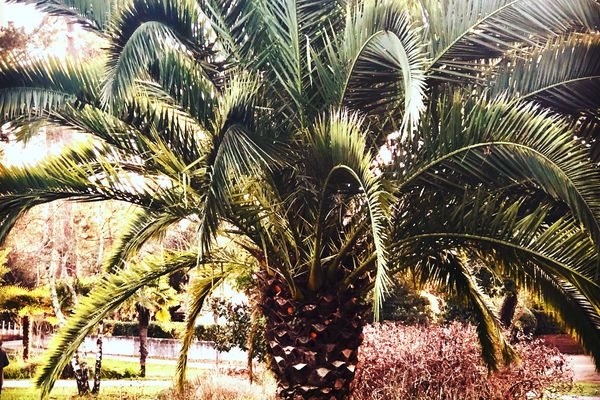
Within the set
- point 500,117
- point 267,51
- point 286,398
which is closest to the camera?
point 500,117

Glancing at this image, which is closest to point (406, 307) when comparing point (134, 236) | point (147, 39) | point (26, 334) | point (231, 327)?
point (231, 327)

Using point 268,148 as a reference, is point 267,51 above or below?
above

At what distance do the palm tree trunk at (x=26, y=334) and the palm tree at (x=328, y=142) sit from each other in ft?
8.64

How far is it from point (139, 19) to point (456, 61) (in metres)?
1.71

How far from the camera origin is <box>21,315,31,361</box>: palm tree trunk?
604 centimetres

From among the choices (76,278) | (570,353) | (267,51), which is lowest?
(570,353)

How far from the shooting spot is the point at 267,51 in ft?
11.5

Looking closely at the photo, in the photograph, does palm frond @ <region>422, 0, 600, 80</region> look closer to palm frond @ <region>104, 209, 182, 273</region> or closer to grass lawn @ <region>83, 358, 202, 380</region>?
palm frond @ <region>104, 209, 182, 273</region>

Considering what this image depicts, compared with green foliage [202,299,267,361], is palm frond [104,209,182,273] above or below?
above

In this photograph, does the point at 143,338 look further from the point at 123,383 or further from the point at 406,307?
the point at 406,307

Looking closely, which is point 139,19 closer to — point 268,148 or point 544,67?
point 268,148

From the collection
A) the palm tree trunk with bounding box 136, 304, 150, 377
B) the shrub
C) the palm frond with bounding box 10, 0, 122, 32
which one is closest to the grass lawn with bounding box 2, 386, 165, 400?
the palm tree trunk with bounding box 136, 304, 150, 377

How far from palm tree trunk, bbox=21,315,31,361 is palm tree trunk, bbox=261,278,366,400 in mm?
3295

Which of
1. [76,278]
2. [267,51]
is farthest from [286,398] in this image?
[76,278]
